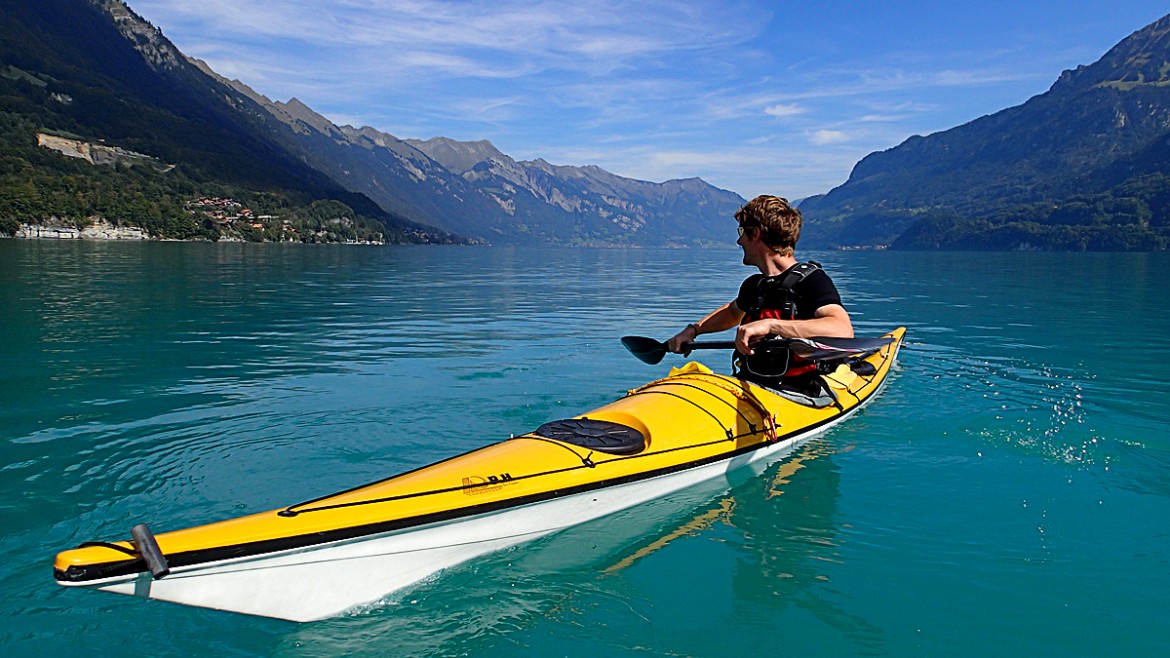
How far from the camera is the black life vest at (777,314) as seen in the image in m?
7.11

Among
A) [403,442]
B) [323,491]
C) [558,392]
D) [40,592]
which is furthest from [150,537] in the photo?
[558,392]

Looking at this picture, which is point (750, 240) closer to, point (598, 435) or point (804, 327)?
point (804, 327)

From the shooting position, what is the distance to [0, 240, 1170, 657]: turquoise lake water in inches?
184

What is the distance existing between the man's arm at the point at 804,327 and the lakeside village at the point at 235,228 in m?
135

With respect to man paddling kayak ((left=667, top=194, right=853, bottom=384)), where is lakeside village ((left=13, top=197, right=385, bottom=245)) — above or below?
above

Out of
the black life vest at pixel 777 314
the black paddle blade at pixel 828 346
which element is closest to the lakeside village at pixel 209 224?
the black life vest at pixel 777 314

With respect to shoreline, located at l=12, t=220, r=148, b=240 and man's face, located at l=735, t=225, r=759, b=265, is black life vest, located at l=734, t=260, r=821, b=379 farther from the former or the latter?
shoreline, located at l=12, t=220, r=148, b=240

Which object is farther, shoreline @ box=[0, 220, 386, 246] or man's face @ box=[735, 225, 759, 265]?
shoreline @ box=[0, 220, 386, 246]

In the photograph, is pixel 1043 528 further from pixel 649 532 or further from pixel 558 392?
pixel 558 392

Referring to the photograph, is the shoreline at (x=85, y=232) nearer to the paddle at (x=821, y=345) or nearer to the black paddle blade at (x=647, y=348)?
the black paddle blade at (x=647, y=348)

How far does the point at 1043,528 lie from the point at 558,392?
22.6 ft

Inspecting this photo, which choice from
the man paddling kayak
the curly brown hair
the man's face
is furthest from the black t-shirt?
the curly brown hair

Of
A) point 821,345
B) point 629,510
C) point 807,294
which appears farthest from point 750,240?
point 629,510

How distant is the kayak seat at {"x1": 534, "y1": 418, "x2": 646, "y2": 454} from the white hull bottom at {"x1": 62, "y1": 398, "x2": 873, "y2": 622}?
34 cm
